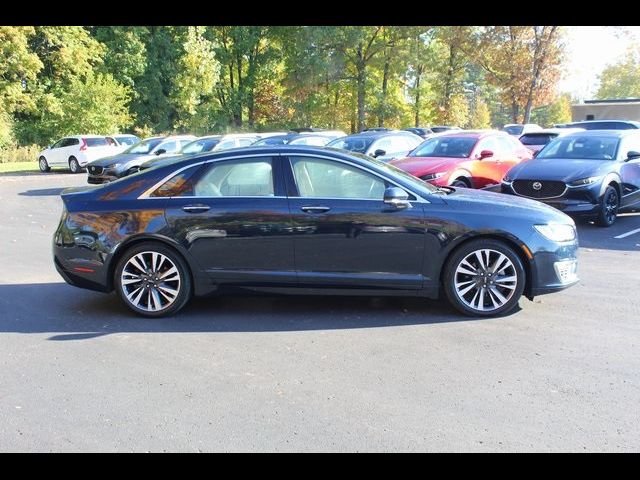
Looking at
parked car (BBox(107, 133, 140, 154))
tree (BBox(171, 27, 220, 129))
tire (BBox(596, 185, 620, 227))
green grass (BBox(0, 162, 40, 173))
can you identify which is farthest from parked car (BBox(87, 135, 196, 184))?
tree (BBox(171, 27, 220, 129))

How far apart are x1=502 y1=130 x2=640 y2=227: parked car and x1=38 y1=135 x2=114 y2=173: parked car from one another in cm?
1985

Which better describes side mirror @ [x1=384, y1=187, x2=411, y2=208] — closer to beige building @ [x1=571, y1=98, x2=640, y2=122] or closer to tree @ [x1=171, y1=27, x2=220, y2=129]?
beige building @ [x1=571, y1=98, x2=640, y2=122]

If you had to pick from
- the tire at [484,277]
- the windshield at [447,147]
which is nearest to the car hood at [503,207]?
the tire at [484,277]

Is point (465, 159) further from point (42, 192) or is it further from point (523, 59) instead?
point (523, 59)

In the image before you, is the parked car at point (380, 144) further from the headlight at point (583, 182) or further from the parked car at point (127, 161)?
the parked car at point (127, 161)

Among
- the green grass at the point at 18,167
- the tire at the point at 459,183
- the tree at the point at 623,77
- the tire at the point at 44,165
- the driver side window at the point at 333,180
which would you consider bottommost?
the green grass at the point at 18,167

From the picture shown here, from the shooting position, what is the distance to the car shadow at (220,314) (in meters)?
5.24

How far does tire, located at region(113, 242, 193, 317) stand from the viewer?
218 inches

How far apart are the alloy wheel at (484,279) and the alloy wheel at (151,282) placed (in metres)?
2.65
